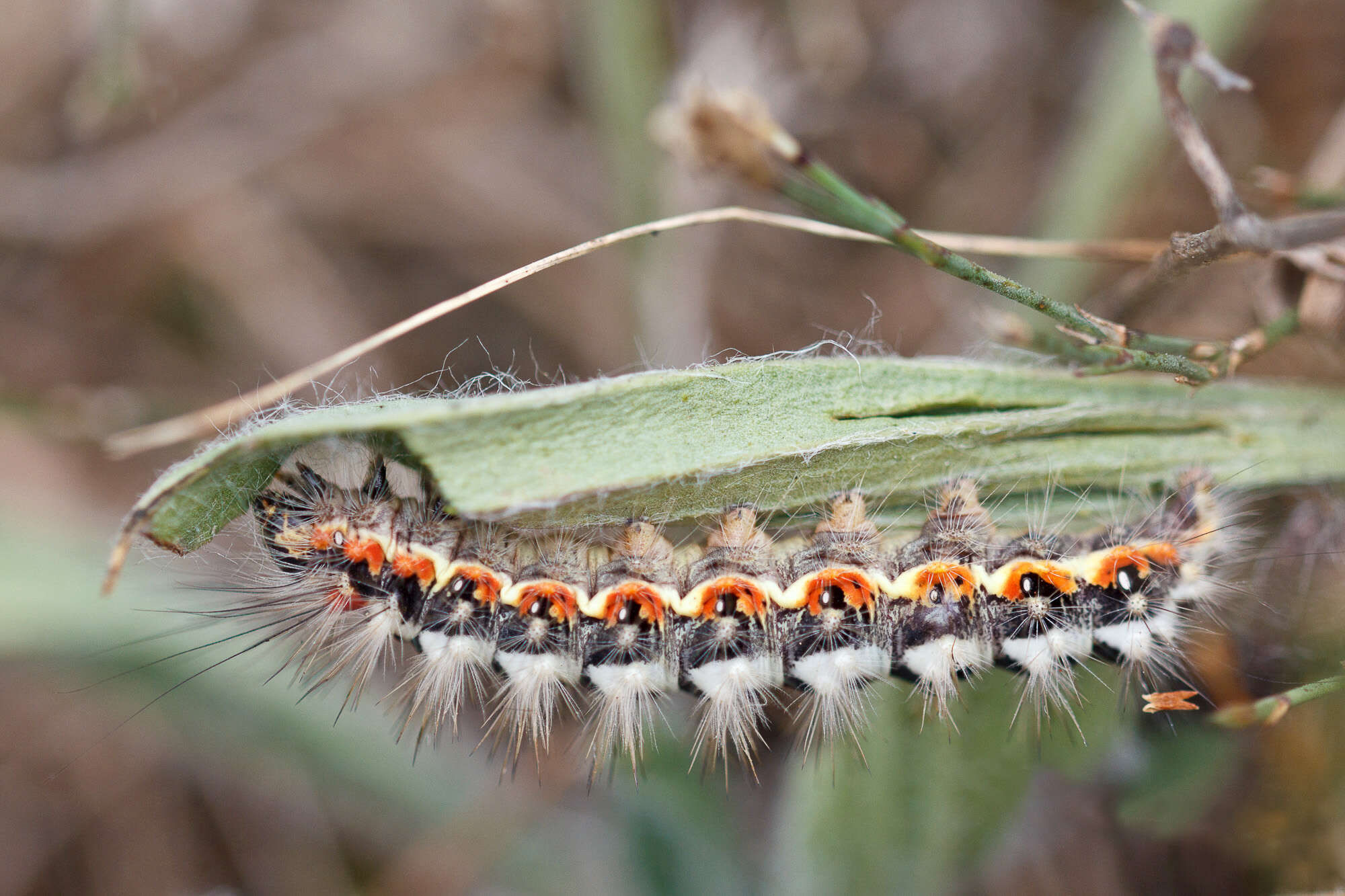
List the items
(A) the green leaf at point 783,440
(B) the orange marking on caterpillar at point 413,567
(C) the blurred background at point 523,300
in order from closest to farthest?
(A) the green leaf at point 783,440 → (B) the orange marking on caterpillar at point 413,567 → (C) the blurred background at point 523,300

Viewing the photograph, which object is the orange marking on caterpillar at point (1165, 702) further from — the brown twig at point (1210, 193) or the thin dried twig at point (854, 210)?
the brown twig at point (1210, 193)

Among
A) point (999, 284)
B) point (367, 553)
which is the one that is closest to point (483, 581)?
point (367, 553)

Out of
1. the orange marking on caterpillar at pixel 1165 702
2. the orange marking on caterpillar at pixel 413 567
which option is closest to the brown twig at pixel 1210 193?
the orange marking on caterpillar at pixel 1165 702

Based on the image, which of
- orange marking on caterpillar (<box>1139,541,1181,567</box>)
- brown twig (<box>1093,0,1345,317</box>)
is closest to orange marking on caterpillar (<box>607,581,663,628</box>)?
orange marking on caterpillar (<box>1139,541,1181,567</box>)

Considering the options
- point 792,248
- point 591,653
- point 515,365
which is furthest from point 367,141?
point 591,653

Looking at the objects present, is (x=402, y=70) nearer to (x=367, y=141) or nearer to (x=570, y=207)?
(x=367, y=141)

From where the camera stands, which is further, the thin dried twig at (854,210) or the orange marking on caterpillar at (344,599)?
the orange marking on caterpillar at (344,599)

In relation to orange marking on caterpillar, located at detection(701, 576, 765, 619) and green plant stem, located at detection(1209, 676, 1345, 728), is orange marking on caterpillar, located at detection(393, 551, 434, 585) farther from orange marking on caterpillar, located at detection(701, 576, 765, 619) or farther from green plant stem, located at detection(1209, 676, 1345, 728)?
green plant stem, located at detection(1209, 676, 1345, 728)
